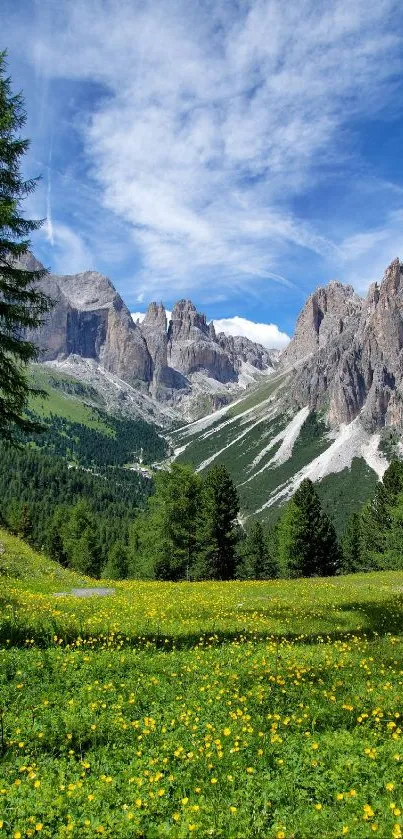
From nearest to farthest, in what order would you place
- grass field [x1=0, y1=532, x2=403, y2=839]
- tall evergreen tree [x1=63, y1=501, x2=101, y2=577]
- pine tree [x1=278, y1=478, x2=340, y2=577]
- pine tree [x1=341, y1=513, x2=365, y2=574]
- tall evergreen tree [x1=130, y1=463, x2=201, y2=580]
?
grass field [x1=0, y1=532, x2=403, y2=839], tall evergreen tree [x1=130, y1=463, x2=201, y2=580], pine tree [x1=278, y1=478, x2=340, y2=577], pine tree [x1=341, y1=513, x2=365, y2=574], tall evergreen tree [x1=63, y1=501, x2=101, y2=577]

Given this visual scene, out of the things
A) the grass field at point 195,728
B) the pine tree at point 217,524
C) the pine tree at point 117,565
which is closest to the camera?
the grass field at point 195,728

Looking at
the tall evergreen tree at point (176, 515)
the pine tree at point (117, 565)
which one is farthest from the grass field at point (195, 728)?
the pine tree at point (117, 565)

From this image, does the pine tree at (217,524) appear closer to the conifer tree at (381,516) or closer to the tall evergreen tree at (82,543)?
the conifer tree at (381,516)

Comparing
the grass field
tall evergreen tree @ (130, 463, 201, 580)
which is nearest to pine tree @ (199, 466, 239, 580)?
tall evergreen tree @ (130, 463, 201, 580)

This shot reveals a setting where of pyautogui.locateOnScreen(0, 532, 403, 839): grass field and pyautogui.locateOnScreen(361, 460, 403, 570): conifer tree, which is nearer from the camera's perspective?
pyautogui.locateOnScreen(0, 532, 403, 839): grass field

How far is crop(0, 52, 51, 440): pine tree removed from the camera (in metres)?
17.4

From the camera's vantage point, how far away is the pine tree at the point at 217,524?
5806cm

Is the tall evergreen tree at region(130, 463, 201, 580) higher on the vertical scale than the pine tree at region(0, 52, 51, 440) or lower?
lower

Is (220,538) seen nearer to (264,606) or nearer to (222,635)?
(264,606)

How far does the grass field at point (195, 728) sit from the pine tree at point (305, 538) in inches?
2223

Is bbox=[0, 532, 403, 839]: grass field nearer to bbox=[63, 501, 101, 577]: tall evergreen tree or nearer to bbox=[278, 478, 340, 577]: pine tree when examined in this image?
bbox=[278, 478, 340, 577]: pine tree

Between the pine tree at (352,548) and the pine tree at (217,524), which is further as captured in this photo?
the pine tree at (352,548)

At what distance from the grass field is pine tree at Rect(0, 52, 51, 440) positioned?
25.6 feet

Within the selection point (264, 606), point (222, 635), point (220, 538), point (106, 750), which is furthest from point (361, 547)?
point (106, 750)
